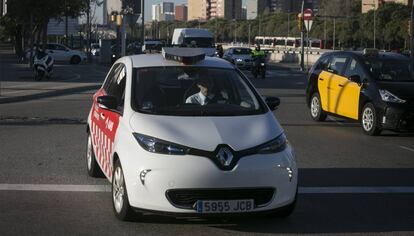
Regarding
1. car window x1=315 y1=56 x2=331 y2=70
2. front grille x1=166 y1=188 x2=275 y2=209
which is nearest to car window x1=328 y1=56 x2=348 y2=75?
car window x1=315 y1=56 x2=331 y2=70

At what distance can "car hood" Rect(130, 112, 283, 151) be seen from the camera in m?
6.08

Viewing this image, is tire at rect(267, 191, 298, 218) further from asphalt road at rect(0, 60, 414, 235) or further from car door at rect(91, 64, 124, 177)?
A: car door at rect(91, 64, 124, 177)

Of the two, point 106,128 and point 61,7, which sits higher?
point 61,7

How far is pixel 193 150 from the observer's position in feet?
19.7

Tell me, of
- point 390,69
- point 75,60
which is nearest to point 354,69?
point 390,69

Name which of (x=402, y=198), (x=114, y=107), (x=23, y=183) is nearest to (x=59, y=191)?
(x=23, y=183)

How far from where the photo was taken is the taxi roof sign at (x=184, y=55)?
7389mm

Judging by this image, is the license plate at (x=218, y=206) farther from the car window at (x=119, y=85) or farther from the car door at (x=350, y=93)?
the car door at (x=350, y=93)

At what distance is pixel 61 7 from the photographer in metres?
33.4

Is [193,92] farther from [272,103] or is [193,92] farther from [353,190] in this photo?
[353,190]

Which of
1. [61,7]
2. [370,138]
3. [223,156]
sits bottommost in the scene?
[370,138]

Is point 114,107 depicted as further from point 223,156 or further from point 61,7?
point 61,7

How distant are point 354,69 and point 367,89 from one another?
2.78 feet

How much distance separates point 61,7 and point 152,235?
2880 centimetres
